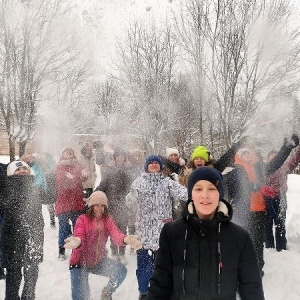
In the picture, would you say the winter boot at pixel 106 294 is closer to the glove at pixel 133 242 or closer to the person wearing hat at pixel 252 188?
the glove at pixel 133 242

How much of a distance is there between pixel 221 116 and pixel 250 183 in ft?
23.1

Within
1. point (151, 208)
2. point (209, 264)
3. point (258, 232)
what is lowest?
point (258, 232)

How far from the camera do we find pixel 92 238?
376 cm

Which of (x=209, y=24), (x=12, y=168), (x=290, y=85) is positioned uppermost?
(x=209, y=24)

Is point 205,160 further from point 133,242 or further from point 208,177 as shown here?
point 208,177

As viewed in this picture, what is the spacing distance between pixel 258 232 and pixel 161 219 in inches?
54.3

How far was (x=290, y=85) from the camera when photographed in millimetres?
11789

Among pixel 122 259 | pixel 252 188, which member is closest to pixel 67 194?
pixel 122 259

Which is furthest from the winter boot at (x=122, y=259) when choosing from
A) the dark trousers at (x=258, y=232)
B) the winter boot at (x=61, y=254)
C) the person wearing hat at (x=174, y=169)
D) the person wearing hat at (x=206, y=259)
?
the person wearing hat at (x=206, y=259)

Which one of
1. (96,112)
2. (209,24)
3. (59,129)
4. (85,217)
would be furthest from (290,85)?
(96,112)

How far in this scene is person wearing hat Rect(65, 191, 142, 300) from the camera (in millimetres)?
3623

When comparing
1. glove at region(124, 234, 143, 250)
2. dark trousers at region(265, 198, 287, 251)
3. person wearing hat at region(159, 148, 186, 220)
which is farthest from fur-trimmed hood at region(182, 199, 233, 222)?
dark trousers at region(265, 198, 287, 251)

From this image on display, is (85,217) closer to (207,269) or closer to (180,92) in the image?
(207,269)

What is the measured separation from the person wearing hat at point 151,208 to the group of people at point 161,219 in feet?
0.04
